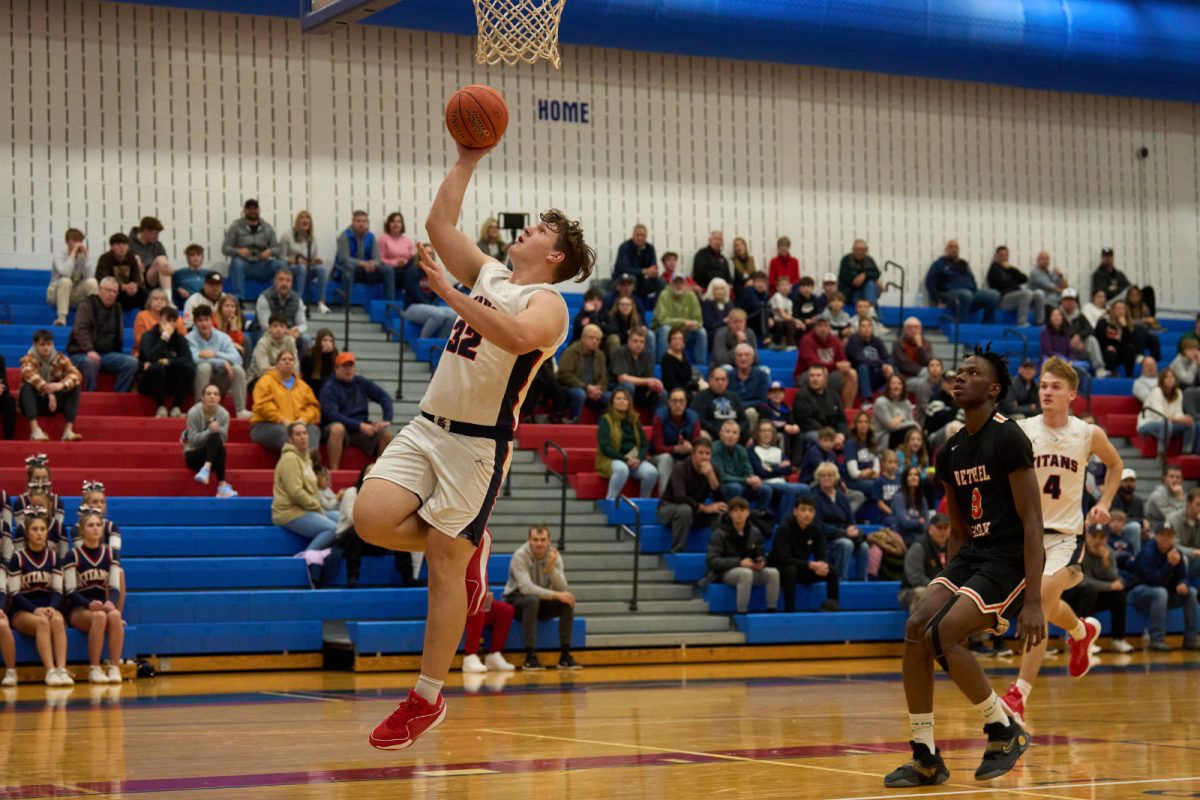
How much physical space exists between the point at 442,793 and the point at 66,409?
10287 millimetres

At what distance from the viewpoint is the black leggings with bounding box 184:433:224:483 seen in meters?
15.3

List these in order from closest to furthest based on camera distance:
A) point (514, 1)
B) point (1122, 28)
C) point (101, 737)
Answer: point (101, 737)
point (514, 1)
point (1122, 28)

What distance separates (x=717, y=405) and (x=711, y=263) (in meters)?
4.56

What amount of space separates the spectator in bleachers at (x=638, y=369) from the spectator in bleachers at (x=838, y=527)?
2392 mm

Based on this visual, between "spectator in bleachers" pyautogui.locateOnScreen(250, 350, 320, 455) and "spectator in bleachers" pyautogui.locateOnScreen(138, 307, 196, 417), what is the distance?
81 cm

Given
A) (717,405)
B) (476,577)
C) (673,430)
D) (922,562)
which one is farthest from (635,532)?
(476,577)

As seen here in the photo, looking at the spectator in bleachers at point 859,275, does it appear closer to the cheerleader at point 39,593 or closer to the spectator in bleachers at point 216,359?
the spectator in bleachers at point 216,359

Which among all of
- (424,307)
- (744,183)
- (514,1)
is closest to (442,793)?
(514,1)

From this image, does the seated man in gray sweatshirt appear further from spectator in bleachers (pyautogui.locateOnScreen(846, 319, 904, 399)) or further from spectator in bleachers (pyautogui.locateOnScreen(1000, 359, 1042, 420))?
spectator in bleachers (pyautogui.locateOnScreen(1000, 359, 1042, 420))

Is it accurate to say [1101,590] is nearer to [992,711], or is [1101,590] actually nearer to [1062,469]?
[1062,469]

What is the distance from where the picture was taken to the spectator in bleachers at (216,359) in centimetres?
1648

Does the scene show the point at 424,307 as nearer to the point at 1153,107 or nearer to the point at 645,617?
the point at 645,617

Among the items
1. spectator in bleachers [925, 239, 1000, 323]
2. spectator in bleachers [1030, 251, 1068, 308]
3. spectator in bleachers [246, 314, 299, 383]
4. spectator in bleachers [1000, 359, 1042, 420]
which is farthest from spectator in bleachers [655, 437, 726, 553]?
spectator in bleachers [1030, 251, 1068, 308]

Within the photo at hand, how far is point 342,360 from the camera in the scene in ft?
53.4
